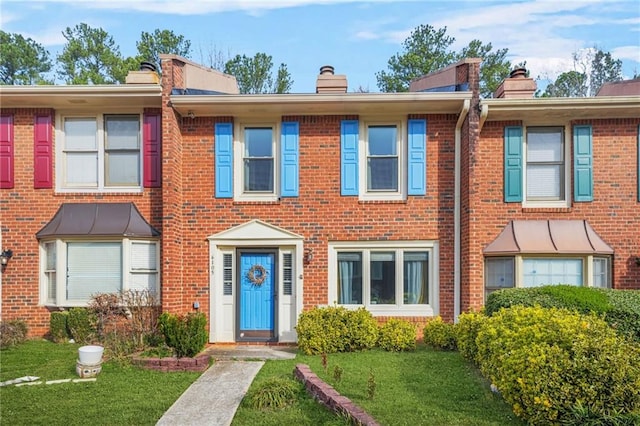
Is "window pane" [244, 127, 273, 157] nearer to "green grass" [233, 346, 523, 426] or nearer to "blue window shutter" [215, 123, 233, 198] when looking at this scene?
"blue window shutter" [215, 123, 233, 198]

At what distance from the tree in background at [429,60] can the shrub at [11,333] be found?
20.6 meters

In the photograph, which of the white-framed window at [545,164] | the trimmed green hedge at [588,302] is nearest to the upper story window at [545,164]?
the white-framed window at [545,164]

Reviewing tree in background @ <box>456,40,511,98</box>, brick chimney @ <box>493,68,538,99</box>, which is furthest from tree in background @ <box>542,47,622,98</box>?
brick chimney @ <box>493,68,538,99</box>

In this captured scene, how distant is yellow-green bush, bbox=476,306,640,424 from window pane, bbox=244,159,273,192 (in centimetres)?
632

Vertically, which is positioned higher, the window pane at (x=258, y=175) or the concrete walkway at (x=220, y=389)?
the window pane at (x=258, y=175)

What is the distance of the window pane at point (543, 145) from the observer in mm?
10555

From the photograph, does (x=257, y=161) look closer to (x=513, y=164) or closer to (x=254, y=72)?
(x=513, y=164)

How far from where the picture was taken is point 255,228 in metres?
10.5

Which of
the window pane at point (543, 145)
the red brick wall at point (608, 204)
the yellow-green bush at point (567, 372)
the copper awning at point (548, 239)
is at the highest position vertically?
the window pane at point (543, 145)

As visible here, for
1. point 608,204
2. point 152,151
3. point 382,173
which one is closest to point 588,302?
point 608,204

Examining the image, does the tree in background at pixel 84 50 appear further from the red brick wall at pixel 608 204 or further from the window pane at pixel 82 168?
the red brick wall at pixel 608 204

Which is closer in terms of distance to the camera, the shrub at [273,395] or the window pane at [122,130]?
the shrub at [273,395]

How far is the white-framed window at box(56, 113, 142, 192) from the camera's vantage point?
34.8ft

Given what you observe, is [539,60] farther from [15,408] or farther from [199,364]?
[15,408]
